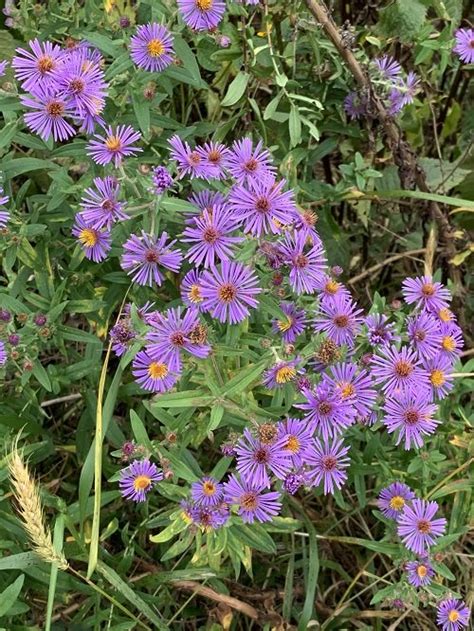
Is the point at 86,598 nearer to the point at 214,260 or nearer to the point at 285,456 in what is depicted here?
the point at 285,456

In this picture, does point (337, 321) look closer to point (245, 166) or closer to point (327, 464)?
point (327, 464)

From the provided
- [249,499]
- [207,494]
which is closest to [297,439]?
[249,499]

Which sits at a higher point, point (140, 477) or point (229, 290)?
point (229, 290)

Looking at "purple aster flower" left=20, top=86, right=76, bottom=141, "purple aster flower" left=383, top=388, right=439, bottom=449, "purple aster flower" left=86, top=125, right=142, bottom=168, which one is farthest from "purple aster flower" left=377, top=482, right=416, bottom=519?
A: "purple aster flower" left=20, top=86, right=76, bottom=141

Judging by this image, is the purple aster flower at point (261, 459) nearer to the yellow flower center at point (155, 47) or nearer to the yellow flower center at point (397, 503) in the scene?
the yellow flower center at point (397, 503)

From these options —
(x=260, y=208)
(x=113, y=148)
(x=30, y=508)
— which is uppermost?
(x=113, y=148)

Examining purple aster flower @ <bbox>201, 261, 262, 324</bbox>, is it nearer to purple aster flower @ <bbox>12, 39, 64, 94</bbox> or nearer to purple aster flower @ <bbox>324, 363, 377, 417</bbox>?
purple aster flower @ <bbox>324, 363, 377, 417</bbox>

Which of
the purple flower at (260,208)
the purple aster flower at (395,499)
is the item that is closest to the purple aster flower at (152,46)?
the purple flower at (260,208)
